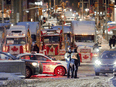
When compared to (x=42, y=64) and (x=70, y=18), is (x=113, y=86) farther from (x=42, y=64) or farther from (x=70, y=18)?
(x=70, y=18)

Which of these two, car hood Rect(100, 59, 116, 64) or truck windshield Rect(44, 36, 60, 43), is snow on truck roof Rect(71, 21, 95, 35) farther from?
car hood Rect(100, 59, 116, 64)

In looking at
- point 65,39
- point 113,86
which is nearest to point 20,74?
point 113,86

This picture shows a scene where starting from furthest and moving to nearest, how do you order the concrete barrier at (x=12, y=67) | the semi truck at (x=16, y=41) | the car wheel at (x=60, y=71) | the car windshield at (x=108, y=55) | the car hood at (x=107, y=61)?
the semi truck at (x=16, y=41) < the car windshield at (x=108, y=55) < the car wheel at (x=60, y=71) < the car hood at (x=107, y=61) < the concrete barrier at (x=12, y=67)

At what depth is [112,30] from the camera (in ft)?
212

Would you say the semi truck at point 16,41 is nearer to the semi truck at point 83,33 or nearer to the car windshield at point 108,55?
the semi truck at point 83,33

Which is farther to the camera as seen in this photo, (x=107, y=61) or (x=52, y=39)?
(x=52, y=39)

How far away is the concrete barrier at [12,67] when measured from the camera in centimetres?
1277

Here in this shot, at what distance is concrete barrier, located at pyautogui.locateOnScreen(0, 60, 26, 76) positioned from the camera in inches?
503

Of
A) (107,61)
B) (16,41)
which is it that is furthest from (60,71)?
(16,41)

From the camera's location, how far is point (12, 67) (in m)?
12.9

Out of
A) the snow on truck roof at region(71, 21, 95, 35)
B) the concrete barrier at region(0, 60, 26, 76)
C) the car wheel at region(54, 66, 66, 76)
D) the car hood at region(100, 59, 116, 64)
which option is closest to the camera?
the concrete barrier at region(0, 60, 26, 76)

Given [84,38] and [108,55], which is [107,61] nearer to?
[108,55]

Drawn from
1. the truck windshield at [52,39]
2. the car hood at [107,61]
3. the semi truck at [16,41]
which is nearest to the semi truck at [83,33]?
the truck windshield at [52,39]

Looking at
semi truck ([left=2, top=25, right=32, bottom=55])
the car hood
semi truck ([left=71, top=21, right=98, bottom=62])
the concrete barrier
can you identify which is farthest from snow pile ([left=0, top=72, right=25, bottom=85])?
semi truck ([left=71, top=21, right=98, bottom=62])
